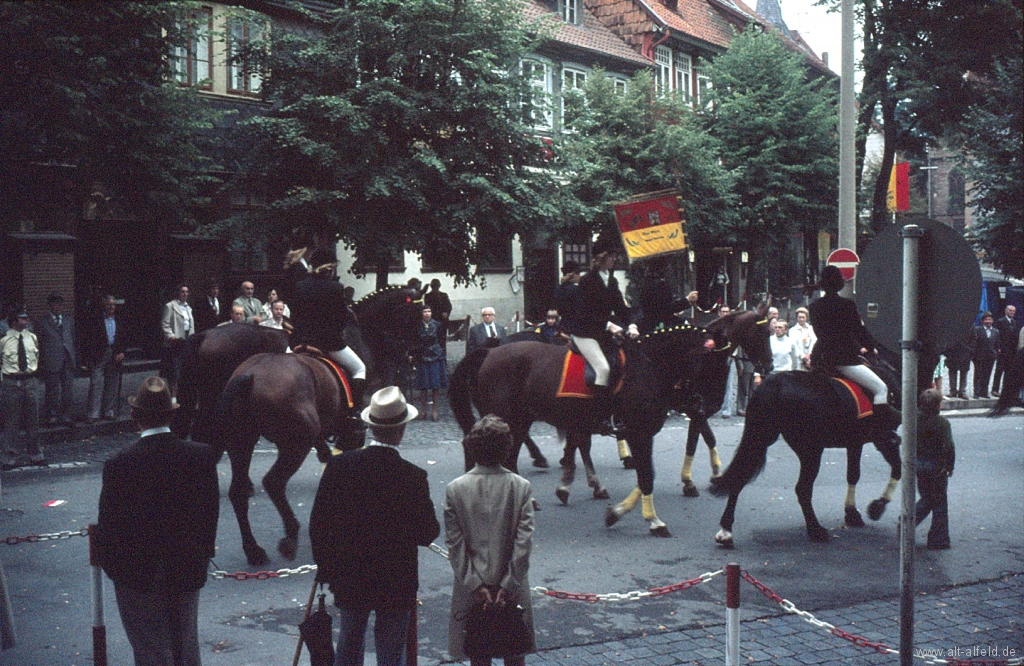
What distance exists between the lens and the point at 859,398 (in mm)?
10188

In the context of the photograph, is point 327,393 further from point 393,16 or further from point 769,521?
point 393,16

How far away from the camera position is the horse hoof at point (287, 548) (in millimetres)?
8805

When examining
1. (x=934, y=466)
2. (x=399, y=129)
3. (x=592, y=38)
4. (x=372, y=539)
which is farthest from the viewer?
(x=592, y=38)

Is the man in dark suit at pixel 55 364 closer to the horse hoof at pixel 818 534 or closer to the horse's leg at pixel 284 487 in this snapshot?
the horse's leg at pixel 284 487

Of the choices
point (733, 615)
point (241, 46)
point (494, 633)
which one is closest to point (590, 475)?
point (733, 615)

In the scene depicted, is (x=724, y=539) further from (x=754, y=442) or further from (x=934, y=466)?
(x=934, y=466)

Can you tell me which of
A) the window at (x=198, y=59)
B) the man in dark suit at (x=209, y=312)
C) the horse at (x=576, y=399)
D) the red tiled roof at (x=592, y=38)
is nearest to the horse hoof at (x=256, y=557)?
the horse at (x=576, y=399)

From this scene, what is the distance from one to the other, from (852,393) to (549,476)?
166 inches

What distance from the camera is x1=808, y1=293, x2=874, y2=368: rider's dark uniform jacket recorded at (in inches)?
396

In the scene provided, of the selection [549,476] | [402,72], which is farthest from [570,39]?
[549,476]

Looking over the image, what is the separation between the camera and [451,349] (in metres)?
27.9

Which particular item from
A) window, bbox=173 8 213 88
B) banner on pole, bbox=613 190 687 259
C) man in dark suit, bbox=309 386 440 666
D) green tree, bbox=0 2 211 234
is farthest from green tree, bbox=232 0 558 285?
man in dark suit, bbox=309 386 440 666

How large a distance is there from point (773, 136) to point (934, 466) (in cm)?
2527

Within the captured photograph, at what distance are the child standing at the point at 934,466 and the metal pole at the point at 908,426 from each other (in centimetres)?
371
